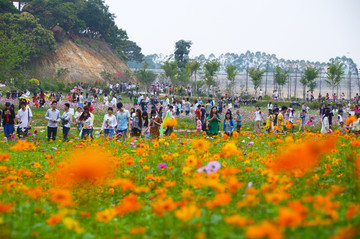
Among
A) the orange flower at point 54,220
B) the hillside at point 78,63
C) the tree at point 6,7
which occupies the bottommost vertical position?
the orange flower at point 54,220

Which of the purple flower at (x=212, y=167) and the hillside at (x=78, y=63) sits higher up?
the hillside at (x=78, y=63)

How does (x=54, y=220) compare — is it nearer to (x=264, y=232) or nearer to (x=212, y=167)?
(x=264, y=232)

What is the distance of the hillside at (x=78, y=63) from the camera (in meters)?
44.9

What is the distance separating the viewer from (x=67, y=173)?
357cm

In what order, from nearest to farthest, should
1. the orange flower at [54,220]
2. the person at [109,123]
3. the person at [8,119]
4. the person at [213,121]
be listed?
1. the orange flower at [54,220]
2. the person at [109,123]
3. the person at [8,119]
4. the person at [213,121]

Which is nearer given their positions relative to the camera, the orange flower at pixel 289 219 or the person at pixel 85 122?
the orange flower at pixel 289 219

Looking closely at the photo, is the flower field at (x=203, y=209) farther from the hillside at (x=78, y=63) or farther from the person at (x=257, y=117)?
the hillside at (x=78, y=63)

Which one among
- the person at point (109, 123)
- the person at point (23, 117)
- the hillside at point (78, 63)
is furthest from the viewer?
the hillside at point (78, 63)

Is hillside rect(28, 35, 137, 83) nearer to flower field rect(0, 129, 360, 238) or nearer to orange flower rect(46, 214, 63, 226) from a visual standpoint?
flower field rect(0, 129, 360, 238)

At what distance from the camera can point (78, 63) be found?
1900 inches

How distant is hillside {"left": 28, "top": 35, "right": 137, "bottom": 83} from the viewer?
147ft

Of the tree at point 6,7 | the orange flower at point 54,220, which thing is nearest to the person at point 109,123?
the orange flower at point 54,220

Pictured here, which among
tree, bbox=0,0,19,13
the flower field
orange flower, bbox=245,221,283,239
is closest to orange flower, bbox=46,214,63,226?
the flower field

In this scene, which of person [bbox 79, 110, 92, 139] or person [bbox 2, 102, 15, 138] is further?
person [bbox 79, 110, 92, 139]
